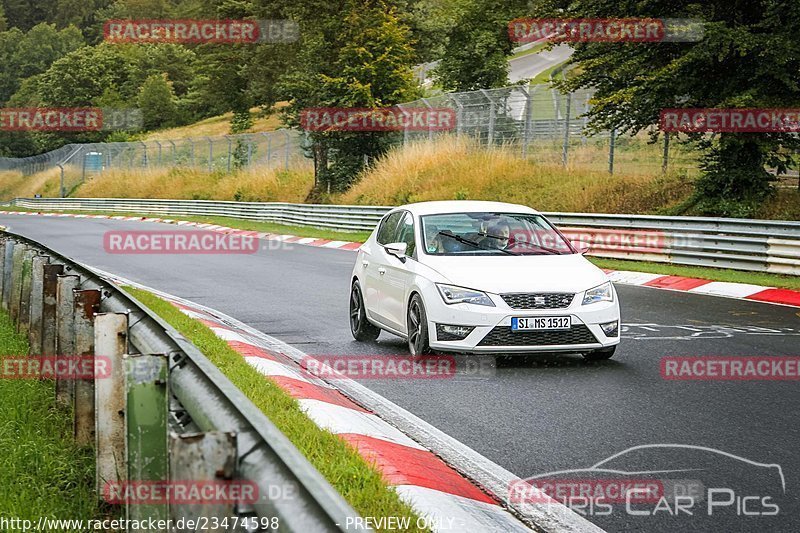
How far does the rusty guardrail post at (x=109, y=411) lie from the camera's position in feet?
14.2

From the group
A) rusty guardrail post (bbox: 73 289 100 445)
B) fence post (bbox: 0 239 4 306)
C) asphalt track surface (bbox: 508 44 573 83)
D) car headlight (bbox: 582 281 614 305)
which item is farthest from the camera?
asphalt track surface (bbox: 508 44 573 83)

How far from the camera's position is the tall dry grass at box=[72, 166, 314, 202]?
44.8 m

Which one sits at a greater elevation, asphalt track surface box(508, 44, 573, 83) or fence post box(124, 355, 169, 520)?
asphalt track surface box(508, 44, 573, 83)

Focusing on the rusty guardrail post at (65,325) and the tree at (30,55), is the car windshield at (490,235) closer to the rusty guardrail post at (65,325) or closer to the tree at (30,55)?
the rusty guardrail post at (65,325)

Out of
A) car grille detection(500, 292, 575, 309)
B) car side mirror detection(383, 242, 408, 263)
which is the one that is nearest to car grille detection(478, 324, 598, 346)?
car grille detection(500, 292, 575, 309)

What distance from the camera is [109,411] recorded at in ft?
14.3

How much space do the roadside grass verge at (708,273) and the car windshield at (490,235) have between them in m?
6.86

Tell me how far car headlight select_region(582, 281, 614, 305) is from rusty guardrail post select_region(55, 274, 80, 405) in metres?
4.70

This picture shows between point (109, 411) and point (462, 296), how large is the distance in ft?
17.1

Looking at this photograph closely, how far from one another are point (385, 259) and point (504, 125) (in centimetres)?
2186

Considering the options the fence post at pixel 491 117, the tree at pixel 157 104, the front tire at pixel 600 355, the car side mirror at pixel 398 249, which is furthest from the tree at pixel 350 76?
the tree at pixel 157 104

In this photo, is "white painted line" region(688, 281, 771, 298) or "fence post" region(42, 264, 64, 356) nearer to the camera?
"fence post" region(42, 264, 64, 356)

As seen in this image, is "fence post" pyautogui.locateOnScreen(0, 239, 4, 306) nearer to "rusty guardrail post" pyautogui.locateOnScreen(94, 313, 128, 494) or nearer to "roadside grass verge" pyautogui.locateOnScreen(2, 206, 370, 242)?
"rusty guardrail post" pyautogui.locateOnScreen(94, 313, 128, 494)

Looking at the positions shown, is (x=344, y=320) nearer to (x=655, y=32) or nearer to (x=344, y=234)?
(x=655, y=32)
